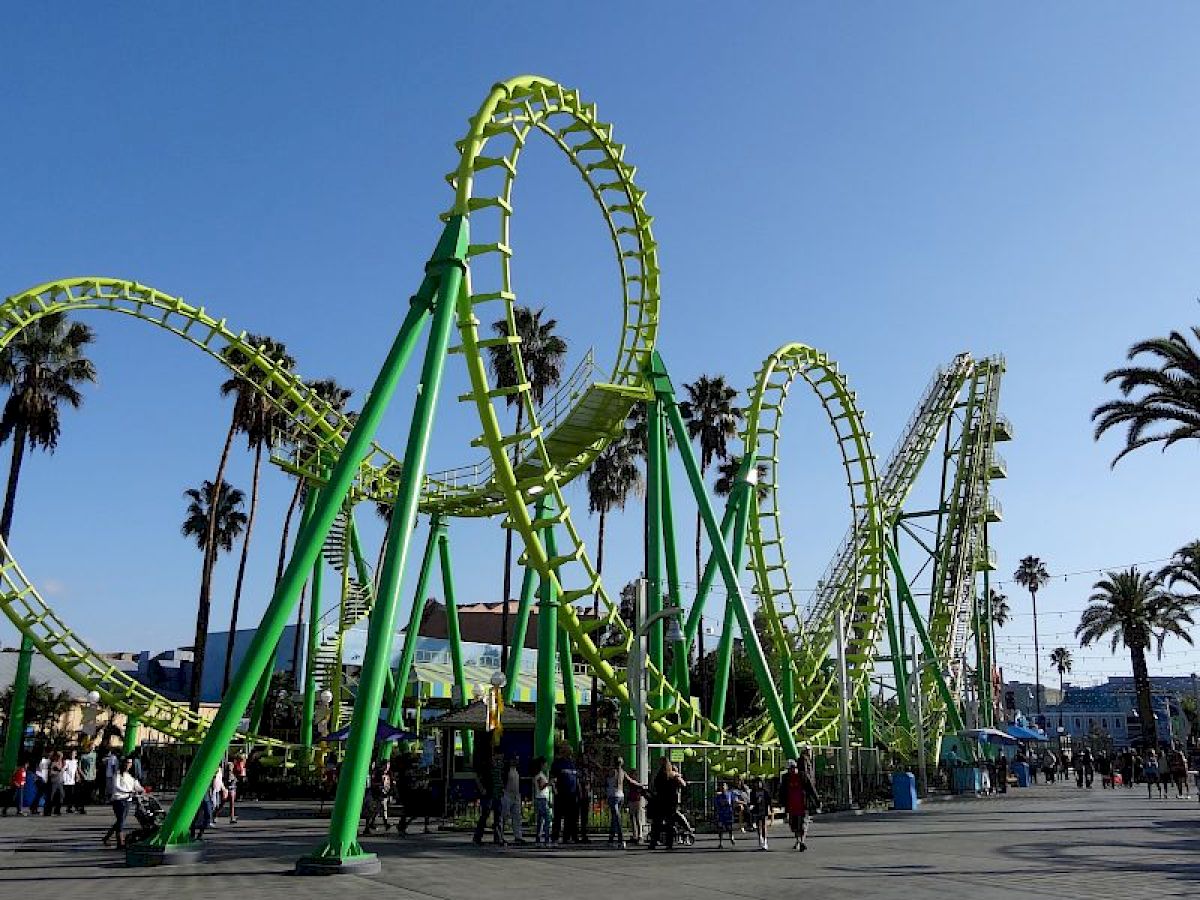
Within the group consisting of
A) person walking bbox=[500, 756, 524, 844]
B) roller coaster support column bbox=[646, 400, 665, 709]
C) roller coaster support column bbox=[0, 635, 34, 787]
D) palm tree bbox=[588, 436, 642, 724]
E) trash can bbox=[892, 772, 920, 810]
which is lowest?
trash can bbox=[892, 772, 920, 810]

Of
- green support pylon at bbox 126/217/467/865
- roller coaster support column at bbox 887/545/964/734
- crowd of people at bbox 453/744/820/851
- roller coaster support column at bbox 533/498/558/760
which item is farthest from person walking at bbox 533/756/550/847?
roller coaster support column at bbox 887/545/964/734

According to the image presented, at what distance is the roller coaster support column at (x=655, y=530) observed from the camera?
2172cm

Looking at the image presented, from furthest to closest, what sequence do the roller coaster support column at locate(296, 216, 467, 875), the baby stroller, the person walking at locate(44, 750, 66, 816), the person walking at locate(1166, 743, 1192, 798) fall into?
1. the person walking at locate(1166, 743, 1192, 798)
2. the person walking at locate(44, 750, 66, 816)
3. the baby stroller
4. the roller coaster support column at locate(296, 216, 467, 875)

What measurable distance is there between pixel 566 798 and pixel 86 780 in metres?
17.1

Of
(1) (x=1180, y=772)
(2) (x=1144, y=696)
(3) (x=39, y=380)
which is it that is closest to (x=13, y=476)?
(3) (x=39, y=380)

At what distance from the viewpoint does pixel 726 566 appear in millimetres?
22719

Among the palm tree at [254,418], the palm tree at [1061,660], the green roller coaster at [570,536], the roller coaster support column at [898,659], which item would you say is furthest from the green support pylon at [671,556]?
the palm tree at [1061,660]

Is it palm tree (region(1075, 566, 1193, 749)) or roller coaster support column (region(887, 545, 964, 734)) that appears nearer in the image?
roller coaster support column (region(887, 545, 964, 734))

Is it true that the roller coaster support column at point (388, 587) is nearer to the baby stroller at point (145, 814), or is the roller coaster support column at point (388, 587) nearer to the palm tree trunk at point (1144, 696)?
the baby stroller at point (145, 814)

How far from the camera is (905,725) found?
3647 cm

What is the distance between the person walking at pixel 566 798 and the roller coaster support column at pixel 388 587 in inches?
153

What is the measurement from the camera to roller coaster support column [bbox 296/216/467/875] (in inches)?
479

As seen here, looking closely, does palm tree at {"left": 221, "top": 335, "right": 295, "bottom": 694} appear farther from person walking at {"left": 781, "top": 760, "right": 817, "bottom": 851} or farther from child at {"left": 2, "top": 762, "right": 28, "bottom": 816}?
person walking at {"left": 781, "top": 760, "right": 817, "bottom": 851}

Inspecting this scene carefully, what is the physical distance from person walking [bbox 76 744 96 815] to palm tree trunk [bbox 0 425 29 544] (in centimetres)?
915
